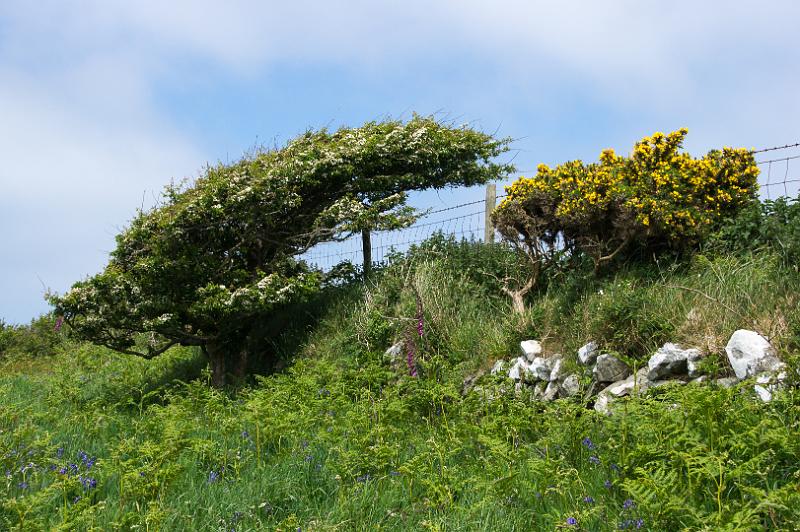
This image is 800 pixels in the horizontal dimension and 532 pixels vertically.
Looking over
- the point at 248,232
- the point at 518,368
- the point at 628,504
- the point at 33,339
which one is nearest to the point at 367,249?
the point at 248,232

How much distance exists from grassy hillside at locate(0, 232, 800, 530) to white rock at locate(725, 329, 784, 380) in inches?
7.1

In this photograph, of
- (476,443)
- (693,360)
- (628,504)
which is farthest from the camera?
(693,360)

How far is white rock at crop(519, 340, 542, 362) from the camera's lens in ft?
26.5

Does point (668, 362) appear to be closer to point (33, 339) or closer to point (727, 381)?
point (727, 381)

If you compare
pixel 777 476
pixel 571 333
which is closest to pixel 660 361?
pixel 571 333

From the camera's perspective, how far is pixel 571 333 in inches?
314

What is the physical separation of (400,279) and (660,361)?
513 cm

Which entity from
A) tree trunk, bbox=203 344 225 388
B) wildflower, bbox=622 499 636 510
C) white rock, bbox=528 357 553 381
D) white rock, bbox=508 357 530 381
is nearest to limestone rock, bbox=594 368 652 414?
white rock, bbox=528 357 553 381

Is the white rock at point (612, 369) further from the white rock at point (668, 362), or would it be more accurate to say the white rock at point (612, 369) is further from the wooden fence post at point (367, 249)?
the wooden fence post at point (367, 249)

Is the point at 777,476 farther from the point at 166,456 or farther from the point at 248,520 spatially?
the point at 166,456

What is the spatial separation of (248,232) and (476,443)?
6959mm

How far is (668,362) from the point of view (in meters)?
6.63

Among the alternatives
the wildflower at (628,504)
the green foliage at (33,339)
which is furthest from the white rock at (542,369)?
the green foliage at (33,339)

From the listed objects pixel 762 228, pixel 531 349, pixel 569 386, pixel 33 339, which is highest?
pixel 762 228
